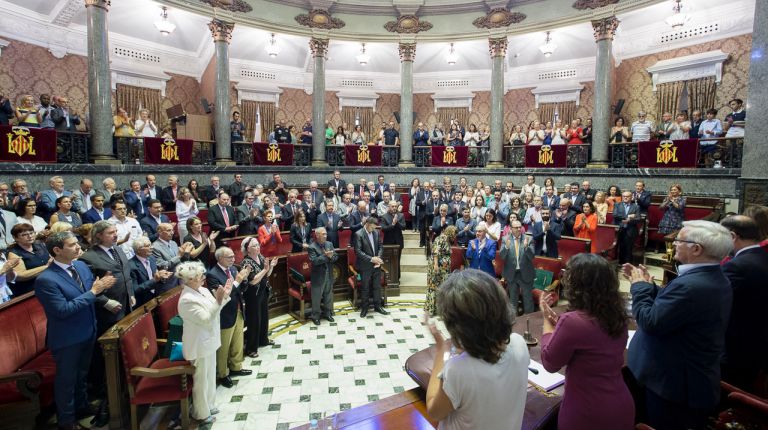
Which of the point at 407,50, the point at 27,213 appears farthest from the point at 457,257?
the point at 407,50

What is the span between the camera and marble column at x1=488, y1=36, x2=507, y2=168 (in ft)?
46.1

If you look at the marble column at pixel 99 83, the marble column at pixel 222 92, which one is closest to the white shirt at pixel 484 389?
the marble column at pixel 99 83

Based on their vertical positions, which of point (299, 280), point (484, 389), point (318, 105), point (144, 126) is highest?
point (318, 105)

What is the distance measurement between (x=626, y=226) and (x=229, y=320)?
7.94 meters

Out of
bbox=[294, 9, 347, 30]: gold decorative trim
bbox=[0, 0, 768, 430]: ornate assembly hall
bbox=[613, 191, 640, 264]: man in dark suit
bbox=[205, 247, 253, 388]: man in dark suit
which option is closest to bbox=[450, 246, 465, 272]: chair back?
bbox=[0, 0, 768, 430]: ornate assembly hall

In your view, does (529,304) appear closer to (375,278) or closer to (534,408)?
(375,278)

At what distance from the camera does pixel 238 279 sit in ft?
15.6

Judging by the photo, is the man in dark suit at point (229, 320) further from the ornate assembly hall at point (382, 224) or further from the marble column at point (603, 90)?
the marble column at point (603, 90)

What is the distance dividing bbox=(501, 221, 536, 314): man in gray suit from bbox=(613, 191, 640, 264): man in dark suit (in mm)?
3292

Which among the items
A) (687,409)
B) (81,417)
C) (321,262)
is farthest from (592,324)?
(321,262)

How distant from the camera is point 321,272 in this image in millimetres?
7137

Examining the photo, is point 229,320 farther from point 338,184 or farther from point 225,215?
point 338,184

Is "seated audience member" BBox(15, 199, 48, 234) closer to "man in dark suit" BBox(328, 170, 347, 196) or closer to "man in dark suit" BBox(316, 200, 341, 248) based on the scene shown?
"man in dark suit" BBox(316, 200, 341, 248)

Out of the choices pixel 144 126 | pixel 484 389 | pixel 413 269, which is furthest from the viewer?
pixel 144 126
